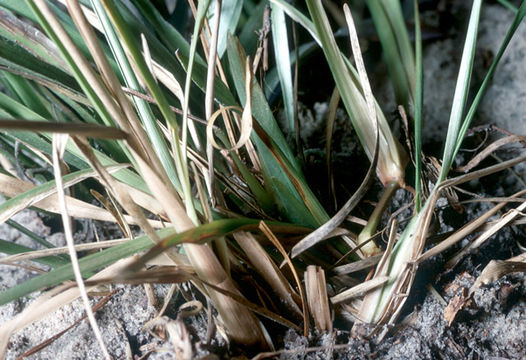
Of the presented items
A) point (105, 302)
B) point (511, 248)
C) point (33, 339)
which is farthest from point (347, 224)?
point (33, 339)

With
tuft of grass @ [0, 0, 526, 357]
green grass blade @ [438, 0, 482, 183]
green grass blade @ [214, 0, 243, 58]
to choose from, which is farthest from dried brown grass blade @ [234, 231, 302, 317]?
green grass blade @ [214, 0, 243, 58]

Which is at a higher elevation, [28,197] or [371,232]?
[28,197]

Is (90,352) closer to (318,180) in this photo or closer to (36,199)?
(36,199)

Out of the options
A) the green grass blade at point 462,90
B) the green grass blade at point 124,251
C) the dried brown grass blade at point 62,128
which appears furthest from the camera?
the green grass blade at point 462,90

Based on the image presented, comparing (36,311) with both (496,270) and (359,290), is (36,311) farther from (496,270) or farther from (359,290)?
(496,270)

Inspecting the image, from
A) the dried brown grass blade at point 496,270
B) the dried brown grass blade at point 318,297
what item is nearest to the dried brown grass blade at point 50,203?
the dried brown grass blade at point 318,297

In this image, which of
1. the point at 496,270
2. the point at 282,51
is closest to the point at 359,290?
the point at 496,270

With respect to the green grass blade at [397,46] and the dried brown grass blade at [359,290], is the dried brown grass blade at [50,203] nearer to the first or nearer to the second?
the dried brown grass blade at [359,290]

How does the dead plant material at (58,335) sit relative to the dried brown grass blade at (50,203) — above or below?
below

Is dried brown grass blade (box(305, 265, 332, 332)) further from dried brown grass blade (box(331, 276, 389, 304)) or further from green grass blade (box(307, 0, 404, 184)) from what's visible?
green grass blade (box(307, 0, 404, 184))

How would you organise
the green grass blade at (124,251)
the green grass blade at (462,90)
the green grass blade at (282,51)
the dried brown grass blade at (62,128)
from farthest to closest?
the green grass blade at (282,51), the green grass blade at (462,90), the green grass blade at (124,251), the dried brown grass blade at (62,128)

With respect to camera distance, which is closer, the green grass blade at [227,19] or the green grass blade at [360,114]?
the green grass blade at [360,114]
